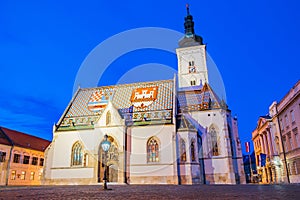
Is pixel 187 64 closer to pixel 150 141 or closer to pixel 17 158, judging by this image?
pixel 150 141

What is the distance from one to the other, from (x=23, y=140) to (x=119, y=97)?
22.1 meters

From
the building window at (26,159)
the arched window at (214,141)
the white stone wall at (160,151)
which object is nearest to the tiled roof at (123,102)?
the white stone wall at (160,151)

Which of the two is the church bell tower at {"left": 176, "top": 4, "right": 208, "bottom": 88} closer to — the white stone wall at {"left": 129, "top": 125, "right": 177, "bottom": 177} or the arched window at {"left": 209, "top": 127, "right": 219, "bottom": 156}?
the arched window at {"left": 209, "top": 127, "right": 219, "bottom": 156}

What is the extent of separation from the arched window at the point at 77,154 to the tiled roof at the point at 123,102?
2814mm

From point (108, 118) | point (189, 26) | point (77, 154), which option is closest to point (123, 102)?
point (108, 118)

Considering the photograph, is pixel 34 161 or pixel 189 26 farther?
pixel 189 26

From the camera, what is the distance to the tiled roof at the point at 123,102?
116 feet

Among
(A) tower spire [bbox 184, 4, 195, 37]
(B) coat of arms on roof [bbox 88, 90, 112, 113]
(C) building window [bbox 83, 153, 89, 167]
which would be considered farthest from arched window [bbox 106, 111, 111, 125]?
(A) tower spire [bbox 184, 4, 195, 37]

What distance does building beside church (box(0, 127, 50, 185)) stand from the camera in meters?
40.3

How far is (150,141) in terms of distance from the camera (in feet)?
108

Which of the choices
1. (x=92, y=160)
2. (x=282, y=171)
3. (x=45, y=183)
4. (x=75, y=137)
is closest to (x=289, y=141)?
(x=282, y=171)

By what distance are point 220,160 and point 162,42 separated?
1712cm

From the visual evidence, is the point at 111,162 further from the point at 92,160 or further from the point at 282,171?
the point at 282,171

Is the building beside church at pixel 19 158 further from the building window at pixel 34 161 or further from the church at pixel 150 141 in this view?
the church at pixel 150 141
